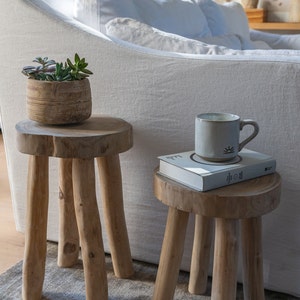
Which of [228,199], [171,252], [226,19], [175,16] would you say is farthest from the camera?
[226,19]

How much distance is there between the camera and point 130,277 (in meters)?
1.53

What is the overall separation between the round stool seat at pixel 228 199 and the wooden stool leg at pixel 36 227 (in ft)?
1.19

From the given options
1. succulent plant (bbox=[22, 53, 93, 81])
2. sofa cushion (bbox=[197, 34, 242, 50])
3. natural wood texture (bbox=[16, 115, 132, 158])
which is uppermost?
sofa cushion (bbox=[197, 34, 242, 50])

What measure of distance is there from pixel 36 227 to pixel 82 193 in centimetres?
18

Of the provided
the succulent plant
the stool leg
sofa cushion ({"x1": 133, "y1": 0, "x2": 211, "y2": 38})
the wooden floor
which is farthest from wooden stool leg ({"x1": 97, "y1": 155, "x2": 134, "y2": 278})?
sofa cushion ({"x1": 133, "y1": 0, "x2": 211, "y2": 38})

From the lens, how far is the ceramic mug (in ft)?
3.75

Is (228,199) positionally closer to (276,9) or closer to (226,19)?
(226,19)

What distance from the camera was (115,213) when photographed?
145cm

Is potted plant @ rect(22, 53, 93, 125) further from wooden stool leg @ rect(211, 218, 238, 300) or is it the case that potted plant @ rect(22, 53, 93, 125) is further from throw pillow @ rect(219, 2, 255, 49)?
throw pillow @ rect(219, 2, 255, 49)

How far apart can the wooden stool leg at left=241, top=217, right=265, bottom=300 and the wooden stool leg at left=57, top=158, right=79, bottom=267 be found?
500 millimetres

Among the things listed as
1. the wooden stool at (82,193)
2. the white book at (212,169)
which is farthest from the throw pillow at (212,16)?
the white book at (212,169)

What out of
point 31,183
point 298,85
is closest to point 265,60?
point 298,85

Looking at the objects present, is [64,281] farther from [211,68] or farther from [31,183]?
[211,68]

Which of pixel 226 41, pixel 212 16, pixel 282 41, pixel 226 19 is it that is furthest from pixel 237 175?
pixel 282 41
